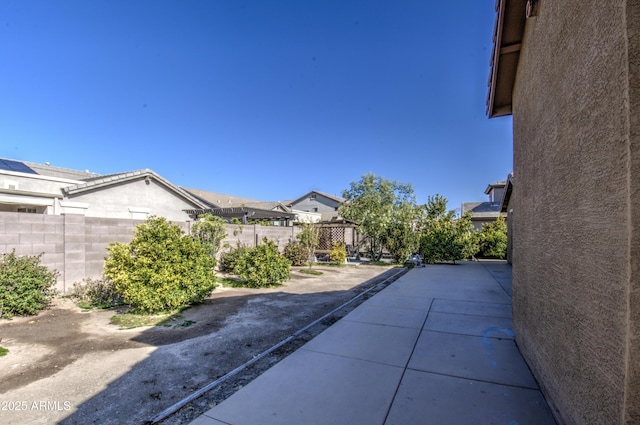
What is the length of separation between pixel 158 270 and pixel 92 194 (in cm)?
1097

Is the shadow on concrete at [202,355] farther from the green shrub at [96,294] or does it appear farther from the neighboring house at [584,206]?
the neighboring house at [584,206]

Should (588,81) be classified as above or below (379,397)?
above

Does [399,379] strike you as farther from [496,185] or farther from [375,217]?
[496,185]

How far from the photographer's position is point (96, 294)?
6.78 m

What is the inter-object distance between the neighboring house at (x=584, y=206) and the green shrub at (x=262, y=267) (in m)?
6.41

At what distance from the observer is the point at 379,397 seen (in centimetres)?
287

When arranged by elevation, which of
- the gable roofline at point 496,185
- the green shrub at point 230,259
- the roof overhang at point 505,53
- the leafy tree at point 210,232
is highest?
the gable roofline at point 496,185

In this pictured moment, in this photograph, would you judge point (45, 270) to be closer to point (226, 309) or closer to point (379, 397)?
point (226, 309)

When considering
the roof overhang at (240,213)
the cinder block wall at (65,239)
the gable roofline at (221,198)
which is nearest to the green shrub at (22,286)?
the cinder block wall at (65,239)

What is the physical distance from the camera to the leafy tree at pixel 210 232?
1016 centimetres

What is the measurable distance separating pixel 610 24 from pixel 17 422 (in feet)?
16.6

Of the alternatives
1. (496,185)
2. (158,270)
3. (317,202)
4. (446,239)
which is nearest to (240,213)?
(446,239)

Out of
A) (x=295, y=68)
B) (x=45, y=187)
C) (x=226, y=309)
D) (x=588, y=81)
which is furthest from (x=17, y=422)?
(x=45, y=187)

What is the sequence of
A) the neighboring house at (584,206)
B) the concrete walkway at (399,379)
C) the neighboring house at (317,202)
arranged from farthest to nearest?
the neighboring house at (317,202) < the concrete walkway at (399,379) < the neighboring house at (584,206)
